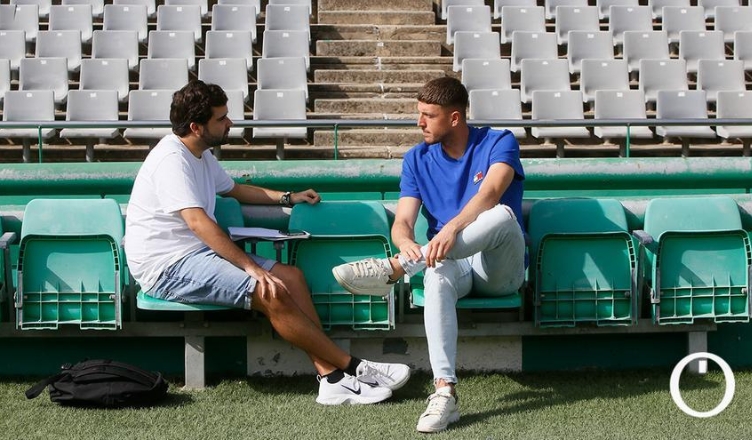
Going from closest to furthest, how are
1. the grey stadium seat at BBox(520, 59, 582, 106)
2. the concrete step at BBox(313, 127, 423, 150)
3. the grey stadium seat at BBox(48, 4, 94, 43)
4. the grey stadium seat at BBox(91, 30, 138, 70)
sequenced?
the concrete step at BBox(313, 127, 423, 150), the grey stadium seat at BBox(520, 59, 582, 106), the grey stadium seat at BBox(91, 30, 138, 70), the grey stadium seat at BBox(48, 4, 94, 43)

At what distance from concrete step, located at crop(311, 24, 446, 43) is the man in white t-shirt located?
21.3 feet

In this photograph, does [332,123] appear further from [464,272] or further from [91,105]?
[91,105]

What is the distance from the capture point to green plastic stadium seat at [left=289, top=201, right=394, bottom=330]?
14.4 ft

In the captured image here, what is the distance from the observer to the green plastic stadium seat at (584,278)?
4422 mm

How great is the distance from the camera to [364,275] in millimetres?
4078

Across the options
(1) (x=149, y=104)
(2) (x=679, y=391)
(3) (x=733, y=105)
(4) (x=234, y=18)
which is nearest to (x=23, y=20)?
(4) (x=234, y=18)

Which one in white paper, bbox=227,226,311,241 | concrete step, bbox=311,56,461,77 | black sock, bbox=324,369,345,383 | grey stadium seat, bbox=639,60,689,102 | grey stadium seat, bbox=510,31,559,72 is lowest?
black sock, bbox=324,369,345,383

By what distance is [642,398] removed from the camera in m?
4.17

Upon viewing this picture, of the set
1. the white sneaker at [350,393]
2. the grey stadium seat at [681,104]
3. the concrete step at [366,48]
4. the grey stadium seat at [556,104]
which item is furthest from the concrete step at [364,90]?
the white sneaker at [350,393]

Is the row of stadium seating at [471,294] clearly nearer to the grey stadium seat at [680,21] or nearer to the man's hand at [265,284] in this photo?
the man's hand at [265,284]

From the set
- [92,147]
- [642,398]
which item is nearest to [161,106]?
[92,147]

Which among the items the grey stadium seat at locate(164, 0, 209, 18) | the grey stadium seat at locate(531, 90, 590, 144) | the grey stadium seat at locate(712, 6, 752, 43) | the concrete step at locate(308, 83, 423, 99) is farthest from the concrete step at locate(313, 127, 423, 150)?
the grey stadium seat at locate(712, 6, 752, 43)

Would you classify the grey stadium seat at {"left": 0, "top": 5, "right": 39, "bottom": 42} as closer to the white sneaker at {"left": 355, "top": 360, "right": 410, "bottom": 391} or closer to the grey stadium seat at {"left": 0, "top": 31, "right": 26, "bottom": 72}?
the grey stadium seat at {"left": 0, "top": 31, "right": 26, "bottom": 72}

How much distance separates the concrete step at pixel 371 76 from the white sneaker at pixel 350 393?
Answer: 6227mm
